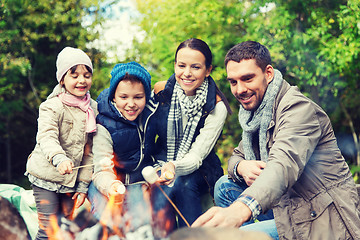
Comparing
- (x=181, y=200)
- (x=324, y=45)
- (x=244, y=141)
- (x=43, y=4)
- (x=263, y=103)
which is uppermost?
(x=43, y=4)

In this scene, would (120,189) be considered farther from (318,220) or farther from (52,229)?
(318,220)

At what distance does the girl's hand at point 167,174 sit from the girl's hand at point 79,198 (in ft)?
2.44

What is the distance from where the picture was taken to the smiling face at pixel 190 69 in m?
3.49

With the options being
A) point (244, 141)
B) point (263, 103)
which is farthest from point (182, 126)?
point (263, 103)

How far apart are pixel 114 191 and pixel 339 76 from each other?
313 inches

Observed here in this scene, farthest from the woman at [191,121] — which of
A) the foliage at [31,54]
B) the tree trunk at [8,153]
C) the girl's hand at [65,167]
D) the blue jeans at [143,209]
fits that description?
the tree trunk at [8,153]

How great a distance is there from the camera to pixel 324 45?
810 centimetres

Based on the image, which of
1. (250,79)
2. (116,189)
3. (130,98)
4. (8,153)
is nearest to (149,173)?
(116,189)

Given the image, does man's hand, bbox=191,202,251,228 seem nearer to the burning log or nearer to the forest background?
the burning log

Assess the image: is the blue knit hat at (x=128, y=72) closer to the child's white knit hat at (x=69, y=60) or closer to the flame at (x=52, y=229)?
the child's white knit hat at (x=69, y=60)

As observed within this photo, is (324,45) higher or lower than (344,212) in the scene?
higher

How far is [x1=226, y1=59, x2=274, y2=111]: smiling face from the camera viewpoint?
→ 303cm

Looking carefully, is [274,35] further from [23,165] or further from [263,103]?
[23,165]

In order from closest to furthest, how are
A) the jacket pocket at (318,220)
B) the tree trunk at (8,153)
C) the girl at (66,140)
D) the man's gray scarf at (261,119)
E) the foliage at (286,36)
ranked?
the jacket pocket at (318,220)
the man's gray scarf at (261,119)
the girl at (66,140)
the foliage at (286,36)
the tree trunk at (8,153)
